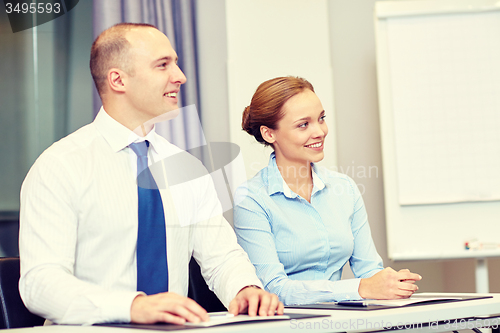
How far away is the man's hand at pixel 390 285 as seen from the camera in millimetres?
1248

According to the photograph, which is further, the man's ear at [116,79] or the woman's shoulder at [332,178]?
the woman's shoulder at [332,178]

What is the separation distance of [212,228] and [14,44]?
152 centimetres

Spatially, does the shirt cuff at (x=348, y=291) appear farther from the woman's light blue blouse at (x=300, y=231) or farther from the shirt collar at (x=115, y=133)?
the shirt collar at (x=115, y=133)

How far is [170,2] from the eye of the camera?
236 cm

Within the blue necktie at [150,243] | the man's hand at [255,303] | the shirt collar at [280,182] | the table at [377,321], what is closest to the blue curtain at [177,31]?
the shirt collar at [280,182]

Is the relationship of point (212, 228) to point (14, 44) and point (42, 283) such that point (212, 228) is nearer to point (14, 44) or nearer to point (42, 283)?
point (42, 283)

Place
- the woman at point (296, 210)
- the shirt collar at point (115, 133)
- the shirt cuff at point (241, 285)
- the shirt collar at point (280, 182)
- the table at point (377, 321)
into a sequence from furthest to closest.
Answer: the shirt collar at point (280, 182)
the woman at point (296, 210)
the shirt collar at point (115, 133)
the shirt cuff at point (241, 285)
the table at point (377, 321)

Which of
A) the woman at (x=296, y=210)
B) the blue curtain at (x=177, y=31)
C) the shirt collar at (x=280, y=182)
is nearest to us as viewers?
the woman at (x=296, y=210)

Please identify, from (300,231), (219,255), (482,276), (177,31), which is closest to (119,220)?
→ (219,255)

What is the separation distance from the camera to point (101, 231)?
1208mm

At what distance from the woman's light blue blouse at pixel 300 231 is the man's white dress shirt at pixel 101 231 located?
0.18 m

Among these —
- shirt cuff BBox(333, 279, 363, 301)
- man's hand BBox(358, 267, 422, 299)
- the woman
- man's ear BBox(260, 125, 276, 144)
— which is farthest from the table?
man's ear BBox(260, 125, 276, 144)

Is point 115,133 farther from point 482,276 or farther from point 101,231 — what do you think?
point 482,276

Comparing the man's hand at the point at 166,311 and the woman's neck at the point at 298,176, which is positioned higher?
the woman's neck at the point at 298,176
